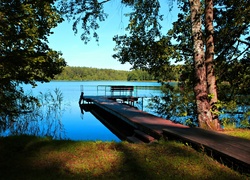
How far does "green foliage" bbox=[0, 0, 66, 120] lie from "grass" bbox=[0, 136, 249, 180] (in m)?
2.43

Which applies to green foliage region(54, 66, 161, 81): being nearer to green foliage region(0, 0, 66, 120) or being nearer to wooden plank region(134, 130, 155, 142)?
green foliage region(0, 0, 66, 120)

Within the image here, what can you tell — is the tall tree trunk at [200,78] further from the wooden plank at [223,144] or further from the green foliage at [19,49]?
the green foliage at [19,49]

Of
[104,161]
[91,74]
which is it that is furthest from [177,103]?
[91,74]

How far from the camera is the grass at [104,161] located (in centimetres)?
355

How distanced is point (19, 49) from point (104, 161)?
18.0 feet

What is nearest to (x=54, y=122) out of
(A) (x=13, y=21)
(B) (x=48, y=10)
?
(B) (x=48, y=10)

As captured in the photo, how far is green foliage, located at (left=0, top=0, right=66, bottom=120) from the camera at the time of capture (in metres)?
6.66

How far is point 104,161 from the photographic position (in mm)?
4098

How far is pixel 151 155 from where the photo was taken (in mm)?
4348

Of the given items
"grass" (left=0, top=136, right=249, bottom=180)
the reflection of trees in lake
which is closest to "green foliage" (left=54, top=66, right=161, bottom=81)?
the reflection of trees in lake

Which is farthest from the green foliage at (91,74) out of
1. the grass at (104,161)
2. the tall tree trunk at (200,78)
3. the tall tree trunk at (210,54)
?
the grass at (104,161)

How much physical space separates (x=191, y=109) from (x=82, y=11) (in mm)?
5566

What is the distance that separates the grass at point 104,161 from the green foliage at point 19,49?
2433mm

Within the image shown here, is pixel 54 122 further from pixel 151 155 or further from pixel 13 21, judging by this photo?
pixel 151 155
